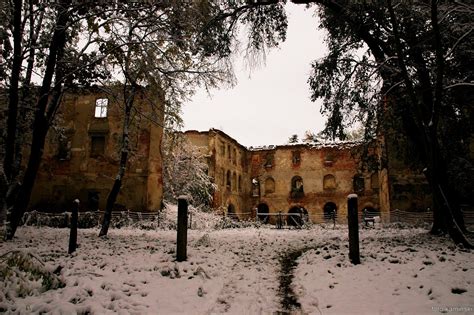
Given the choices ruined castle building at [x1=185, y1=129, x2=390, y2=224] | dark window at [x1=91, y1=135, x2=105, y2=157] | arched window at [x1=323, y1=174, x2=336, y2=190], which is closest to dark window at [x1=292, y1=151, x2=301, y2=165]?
ruined castle building at [x1=185, y1=129, x2=390, y2=224]

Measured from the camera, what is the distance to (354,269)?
5445 mm

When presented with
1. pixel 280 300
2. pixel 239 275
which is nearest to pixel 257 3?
pixel 239 275

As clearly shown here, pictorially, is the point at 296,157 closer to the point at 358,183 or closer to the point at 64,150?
the point at 358,183

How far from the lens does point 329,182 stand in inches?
1394

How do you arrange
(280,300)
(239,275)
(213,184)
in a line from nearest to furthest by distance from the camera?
1. (280,300)
2. (239,275)
3. (213,184)

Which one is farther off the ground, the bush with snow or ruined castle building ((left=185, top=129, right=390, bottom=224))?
ruined castle building ((left=185, top=129, right=390, bottom=224))

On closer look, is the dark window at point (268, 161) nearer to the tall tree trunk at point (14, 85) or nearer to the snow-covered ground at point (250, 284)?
the snow-covered ground at point (250, 284)

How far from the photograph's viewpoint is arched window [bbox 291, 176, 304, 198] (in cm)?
3569

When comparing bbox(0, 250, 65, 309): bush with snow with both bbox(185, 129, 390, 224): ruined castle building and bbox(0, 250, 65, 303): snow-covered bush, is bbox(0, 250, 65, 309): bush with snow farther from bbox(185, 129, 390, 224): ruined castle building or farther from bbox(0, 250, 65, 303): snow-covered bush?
bbox(185, 129, 390, 224): ruined castle building

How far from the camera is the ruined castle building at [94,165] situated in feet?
66.6

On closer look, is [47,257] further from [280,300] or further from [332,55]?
[332,55]

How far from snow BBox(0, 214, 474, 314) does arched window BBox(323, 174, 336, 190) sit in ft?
93.8

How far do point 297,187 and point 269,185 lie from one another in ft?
10.1

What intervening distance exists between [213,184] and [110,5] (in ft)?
74.4
